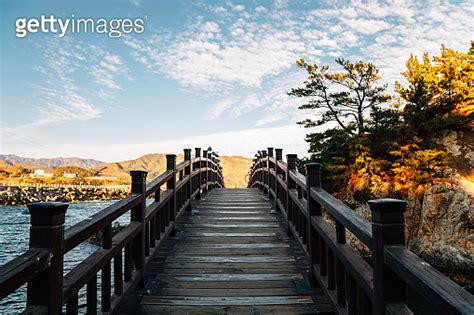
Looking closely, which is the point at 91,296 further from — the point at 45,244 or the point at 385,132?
the point at 385,132

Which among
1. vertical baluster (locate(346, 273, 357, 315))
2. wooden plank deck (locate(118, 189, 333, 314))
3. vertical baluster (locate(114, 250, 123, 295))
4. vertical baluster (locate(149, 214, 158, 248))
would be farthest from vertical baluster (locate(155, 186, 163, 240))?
vertical baluster (locate(346, 273, 357, 315))

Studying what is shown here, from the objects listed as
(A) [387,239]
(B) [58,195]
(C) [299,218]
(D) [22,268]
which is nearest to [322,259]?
(C) [299,218]

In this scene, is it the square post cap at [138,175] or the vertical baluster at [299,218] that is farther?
the vertical baluster at [299,218]

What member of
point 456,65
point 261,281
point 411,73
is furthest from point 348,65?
point 261,281

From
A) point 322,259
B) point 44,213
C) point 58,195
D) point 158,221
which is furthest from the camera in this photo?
point 58,195

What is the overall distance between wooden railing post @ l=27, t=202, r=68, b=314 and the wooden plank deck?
4.72 feet

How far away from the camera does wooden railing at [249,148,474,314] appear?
1328mm

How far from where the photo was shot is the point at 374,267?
6.27ft

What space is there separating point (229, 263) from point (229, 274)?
13.3 inches

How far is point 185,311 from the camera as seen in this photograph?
9.94 feet

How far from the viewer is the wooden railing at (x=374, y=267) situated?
133 centimetres

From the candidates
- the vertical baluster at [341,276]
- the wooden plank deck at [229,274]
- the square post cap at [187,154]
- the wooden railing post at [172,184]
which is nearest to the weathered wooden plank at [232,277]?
the wooden plank deck at [229,274]

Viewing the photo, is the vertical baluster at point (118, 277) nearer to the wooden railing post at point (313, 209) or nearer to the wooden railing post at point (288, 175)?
the wooden railing post at point (313, 209)

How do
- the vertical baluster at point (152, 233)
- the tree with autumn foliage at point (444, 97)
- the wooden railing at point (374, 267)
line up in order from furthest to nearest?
the tree with autumn foliage at point (444, 97) → the vertical baluster at point (152, 233) → the wooden railing at point (374, 267)
